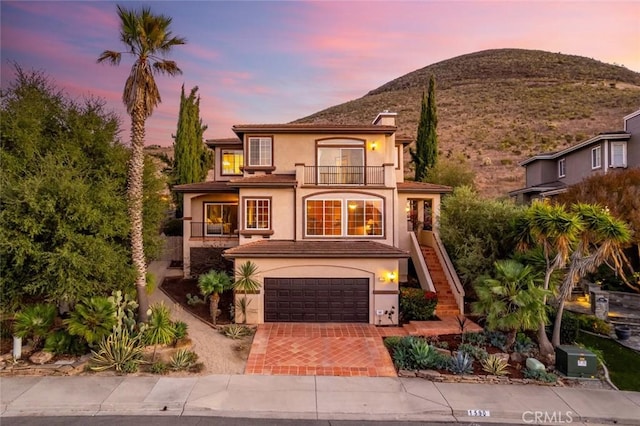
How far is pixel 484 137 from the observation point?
4644 cm

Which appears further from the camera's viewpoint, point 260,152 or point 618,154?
point 618,154

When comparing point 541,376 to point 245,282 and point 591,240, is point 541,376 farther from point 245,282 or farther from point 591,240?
point 245,282

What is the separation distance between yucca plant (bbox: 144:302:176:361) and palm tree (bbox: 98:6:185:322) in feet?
3.90

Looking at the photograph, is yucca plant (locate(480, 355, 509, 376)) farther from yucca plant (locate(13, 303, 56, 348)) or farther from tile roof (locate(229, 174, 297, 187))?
yucca plant (locate(13, 303, 56, 348))

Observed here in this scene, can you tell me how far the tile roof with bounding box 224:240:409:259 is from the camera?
570 inches

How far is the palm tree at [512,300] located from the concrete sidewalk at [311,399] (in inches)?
74.8

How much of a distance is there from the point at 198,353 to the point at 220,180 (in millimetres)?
12141

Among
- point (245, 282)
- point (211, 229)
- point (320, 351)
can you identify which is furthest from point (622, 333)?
point (211, 229)

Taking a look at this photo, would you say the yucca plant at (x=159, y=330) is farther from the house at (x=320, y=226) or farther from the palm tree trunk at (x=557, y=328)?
the palm tree trunk at (x=557, y=328)

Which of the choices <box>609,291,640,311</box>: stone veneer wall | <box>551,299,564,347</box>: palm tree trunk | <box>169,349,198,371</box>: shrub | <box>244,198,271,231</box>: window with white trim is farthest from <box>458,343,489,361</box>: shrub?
<box>244,198,271,231</box>: window with white trim

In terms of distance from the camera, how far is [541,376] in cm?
980

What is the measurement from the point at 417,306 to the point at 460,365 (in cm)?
455

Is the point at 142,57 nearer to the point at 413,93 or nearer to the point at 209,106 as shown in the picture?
the point at 209,106

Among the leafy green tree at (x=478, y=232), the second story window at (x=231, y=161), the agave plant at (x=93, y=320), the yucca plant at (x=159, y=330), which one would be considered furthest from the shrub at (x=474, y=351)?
the second story window at (x=231, y=161)
